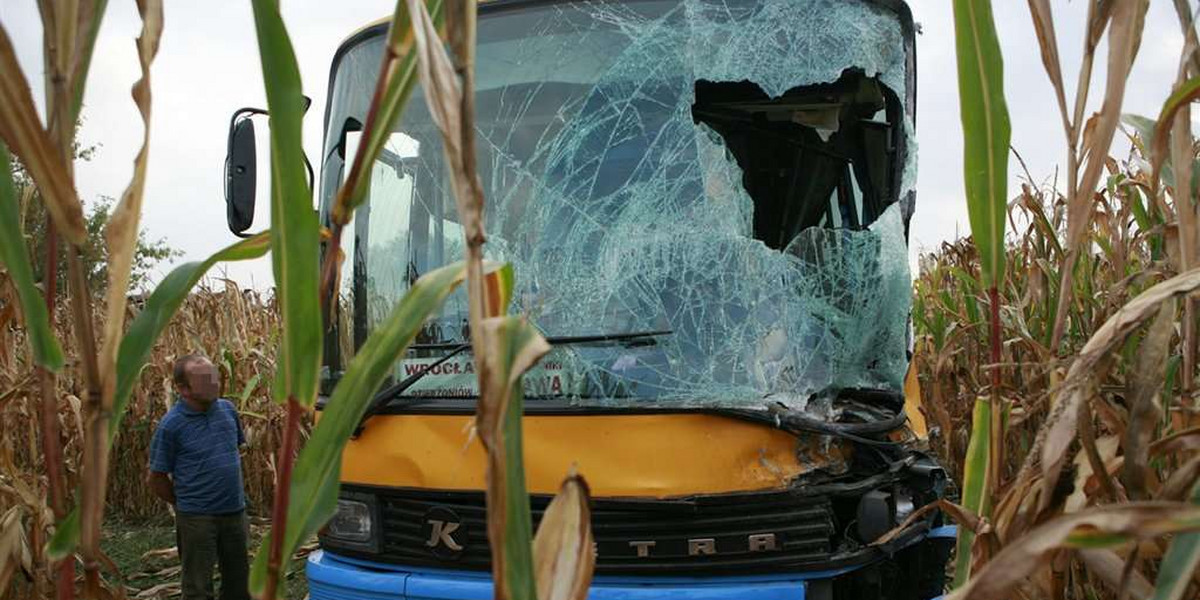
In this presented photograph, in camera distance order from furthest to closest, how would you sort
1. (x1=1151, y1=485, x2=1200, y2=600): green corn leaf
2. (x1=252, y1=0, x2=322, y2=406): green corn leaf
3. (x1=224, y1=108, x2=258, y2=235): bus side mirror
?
1. (x1=224, y1=108, x2=258, y2=235): bus side mirror
2. (x1=1151, y1=485, x2=1200, y2=600): green corn leaf
3. (x1=252, y1=0, x2=322, y2=406): green corn leaf

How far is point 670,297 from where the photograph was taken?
9.94 feet

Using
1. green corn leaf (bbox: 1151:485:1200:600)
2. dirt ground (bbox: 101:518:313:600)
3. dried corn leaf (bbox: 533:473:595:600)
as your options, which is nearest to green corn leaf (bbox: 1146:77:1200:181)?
green corn leaf (bbox: 1151:485:1200:600)

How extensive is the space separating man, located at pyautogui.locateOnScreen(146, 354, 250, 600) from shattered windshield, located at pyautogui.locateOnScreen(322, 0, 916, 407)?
6.84 feet

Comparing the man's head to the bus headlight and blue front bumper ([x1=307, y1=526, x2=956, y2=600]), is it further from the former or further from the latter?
the bus headlight

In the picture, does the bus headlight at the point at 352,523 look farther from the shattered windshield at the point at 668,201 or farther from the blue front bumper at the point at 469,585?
the shattered windshield at the point at 668,201

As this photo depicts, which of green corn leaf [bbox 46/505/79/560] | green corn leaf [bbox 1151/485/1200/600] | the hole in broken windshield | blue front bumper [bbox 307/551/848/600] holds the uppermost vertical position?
the hole in broken windshield

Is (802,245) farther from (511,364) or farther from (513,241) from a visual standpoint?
(511,364)

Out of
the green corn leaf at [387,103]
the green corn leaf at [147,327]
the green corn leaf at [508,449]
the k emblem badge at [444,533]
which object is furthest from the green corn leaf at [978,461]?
the k emblem badge at [444,533]

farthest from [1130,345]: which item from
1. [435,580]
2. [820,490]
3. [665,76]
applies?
[435,580]

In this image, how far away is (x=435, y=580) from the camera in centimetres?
303

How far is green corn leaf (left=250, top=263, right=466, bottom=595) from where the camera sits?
1.08 m

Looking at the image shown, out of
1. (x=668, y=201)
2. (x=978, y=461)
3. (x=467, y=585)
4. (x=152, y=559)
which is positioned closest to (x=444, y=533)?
(x=467, y=585)

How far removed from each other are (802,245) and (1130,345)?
0.99m

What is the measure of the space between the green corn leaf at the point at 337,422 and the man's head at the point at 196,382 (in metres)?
4.18
